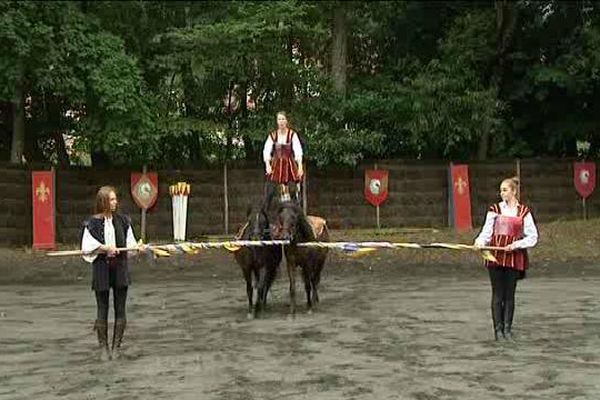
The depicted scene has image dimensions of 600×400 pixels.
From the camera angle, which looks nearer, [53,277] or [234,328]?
[234,328]

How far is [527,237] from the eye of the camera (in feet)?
35.9

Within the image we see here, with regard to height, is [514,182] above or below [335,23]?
below

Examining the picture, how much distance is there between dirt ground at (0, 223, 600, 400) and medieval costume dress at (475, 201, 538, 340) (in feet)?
1.21

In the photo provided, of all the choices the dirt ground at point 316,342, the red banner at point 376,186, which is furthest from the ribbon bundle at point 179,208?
the red banner at point 376,186

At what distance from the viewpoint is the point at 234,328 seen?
42.1ft

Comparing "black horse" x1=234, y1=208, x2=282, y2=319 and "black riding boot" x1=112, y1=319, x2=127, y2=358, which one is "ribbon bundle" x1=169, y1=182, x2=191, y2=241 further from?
"black riding boot" x1=112, y1=319, x2=127, y2=358

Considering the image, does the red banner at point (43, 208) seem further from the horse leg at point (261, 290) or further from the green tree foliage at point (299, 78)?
the horse leg at point (261, 290)

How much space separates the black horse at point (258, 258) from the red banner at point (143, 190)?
1068cm

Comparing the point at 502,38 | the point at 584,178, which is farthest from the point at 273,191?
the point at 502,38

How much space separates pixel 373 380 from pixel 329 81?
1936cm

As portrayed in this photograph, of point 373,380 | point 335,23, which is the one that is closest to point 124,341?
point 373,380

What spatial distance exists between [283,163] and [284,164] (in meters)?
0.02

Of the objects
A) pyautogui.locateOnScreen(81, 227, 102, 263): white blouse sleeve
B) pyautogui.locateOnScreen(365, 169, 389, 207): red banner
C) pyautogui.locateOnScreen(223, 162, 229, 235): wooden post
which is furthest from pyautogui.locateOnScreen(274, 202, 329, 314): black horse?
pyautogui.locateOnScreen(365, 169, 389, 207): red banner

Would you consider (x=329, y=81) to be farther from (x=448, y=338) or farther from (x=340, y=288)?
(x=448, y=338)
